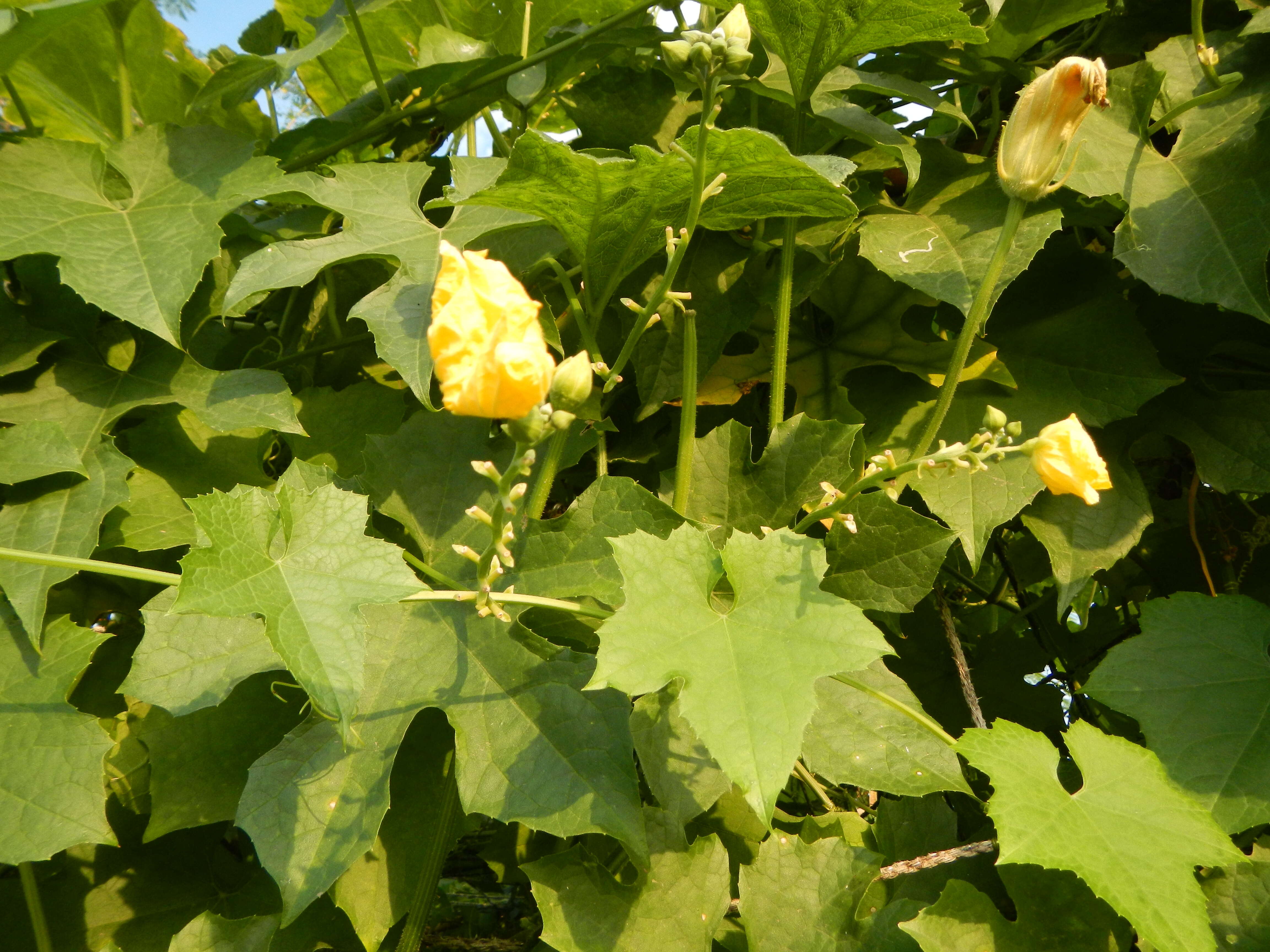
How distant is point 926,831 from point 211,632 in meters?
0.93

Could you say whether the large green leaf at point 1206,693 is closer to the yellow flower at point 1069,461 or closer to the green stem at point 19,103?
the yellow flower at point 1069,461

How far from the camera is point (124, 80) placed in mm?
1433

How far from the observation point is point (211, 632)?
1.04 meters

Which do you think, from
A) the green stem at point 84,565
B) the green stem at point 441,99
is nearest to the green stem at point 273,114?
the green stem at point 441,99

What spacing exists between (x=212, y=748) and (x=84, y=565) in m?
0.29

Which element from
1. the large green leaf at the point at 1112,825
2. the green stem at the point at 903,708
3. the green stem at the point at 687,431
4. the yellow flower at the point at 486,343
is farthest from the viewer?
the green stem at the point at 687,431

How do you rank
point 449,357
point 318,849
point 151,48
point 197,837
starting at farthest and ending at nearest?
1. point 151,48
2. point 197,837
3. point 318,849
4. point 449,357

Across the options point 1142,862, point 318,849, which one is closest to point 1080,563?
point 1142,862

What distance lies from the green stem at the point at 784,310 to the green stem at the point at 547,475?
0.91 ft

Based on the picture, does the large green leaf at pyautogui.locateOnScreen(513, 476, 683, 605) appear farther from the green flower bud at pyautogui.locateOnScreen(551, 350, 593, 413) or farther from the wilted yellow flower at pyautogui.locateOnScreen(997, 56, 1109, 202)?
the wilted yellow flower at pyautogui.locateOnScreen(997, 56, 1109, 202)

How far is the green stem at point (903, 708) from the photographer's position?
1025 millimetres

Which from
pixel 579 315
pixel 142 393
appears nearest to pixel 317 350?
pixel 142 393

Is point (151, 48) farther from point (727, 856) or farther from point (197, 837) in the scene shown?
point (727, 856)

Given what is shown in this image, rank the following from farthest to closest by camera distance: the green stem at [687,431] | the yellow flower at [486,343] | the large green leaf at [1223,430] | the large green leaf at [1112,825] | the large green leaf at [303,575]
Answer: the large green leaf at [1223,430]
the green stem at [687,431]
the large green leaf at [1112,825]
the large green leaf at [303,575]
the yellow flower at [486,343]
